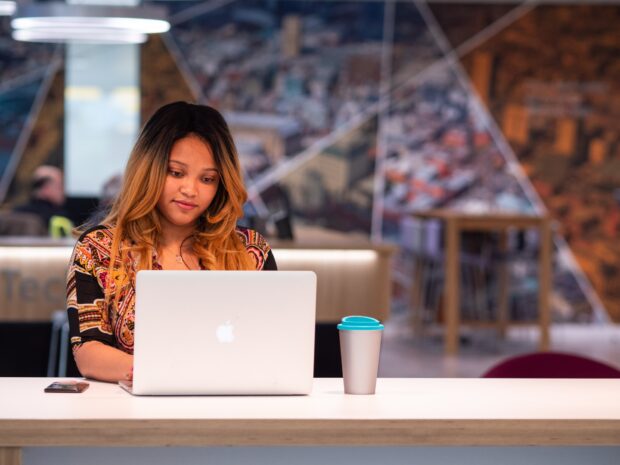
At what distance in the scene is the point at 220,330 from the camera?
6.28ft

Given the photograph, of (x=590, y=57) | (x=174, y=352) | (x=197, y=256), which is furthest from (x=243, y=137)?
(x=174, y=352)

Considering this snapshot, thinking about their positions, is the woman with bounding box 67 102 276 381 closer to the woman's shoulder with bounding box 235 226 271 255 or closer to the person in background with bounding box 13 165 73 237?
the woman's shoulder with bounding box 235 226 271 255

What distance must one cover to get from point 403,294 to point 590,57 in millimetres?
2790

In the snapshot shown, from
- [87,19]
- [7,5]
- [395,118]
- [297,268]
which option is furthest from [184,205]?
[395,118]

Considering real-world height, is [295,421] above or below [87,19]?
below

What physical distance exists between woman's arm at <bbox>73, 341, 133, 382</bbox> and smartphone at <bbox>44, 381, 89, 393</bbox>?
0.10 m

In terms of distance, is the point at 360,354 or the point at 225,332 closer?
the point at 225,332

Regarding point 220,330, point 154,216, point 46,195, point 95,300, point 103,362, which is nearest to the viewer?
point 220,330

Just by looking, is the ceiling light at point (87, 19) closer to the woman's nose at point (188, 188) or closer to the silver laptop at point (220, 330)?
the woman's nose at point (188, 188)

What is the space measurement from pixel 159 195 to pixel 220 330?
2.09 feet

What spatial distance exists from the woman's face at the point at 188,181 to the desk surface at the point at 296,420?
61cm

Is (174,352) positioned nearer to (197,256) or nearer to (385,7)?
(197,256)

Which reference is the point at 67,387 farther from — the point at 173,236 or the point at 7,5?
the point at 7,5

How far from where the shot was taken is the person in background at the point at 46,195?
8.15 metres
